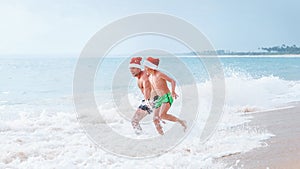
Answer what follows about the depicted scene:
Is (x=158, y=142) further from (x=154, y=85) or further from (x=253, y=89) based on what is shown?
(x=253, y=89)

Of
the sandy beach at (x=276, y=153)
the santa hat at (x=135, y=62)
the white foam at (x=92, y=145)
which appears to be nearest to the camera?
the santa hat at (x=135, y=62)

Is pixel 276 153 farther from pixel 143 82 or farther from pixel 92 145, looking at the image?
pixel 143 82

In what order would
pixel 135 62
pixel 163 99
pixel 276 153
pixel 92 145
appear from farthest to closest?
pixel 92 145 < pixel 276 153 < pixel 163 99 < pixel 135 62

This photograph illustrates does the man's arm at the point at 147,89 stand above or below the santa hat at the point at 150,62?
below

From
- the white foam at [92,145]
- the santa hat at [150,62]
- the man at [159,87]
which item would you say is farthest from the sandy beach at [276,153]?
the santa hat at [150,62]

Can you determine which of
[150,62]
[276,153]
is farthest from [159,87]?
[276,153]

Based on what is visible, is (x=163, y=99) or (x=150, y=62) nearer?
(x=150, y=62)

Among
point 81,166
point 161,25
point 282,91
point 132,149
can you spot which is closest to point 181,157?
point 132,149

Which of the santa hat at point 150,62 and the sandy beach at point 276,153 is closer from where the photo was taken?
the santa hat at point 150,62

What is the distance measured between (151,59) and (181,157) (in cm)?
246

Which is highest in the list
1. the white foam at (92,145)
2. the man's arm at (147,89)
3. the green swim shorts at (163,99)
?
the man's arm at (147,89)

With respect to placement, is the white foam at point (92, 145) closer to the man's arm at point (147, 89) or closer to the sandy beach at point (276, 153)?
the sandy beach at point (276, 153)

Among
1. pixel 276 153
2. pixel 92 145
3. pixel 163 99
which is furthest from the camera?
pixel 92 145

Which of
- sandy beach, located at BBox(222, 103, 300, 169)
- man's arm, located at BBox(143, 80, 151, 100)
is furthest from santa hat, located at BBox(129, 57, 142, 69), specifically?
sandy beach, located at BBox(222, 103, 300, 169)
